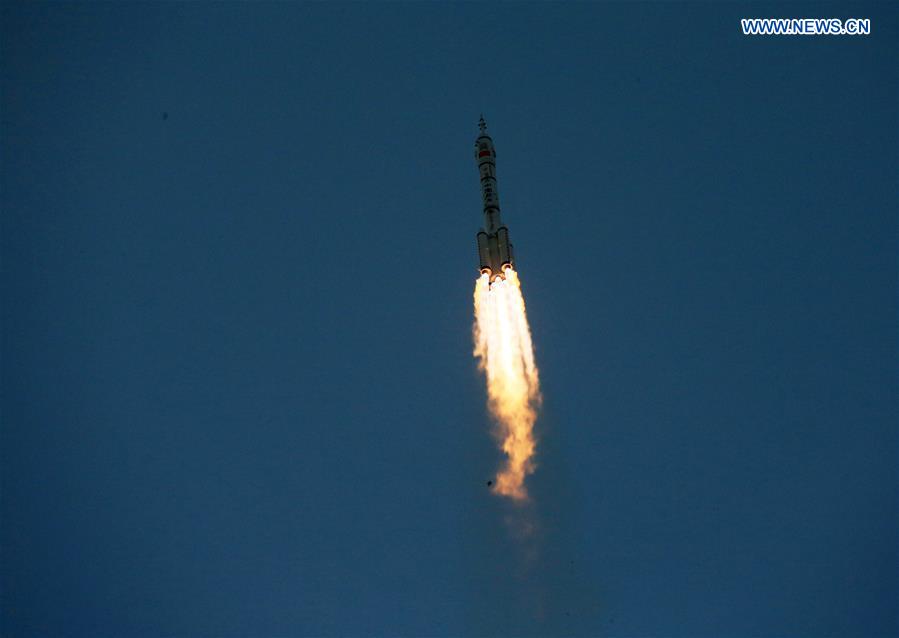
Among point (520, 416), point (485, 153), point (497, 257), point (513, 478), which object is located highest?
point (485, 153)

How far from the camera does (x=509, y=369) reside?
62.9 m

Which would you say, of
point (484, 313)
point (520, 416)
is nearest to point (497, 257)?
point (484, 313)

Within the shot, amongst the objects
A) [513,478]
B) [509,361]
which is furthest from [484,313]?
[513,478]

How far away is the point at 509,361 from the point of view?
6291cm

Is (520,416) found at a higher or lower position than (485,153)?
lower

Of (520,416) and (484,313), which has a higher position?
(484,313)

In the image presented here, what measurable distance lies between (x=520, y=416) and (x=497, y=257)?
512 inches

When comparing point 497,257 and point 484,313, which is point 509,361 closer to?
point 484,313

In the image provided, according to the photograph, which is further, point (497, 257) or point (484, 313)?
point (484, 313)

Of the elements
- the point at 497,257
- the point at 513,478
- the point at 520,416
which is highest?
the point at 497,257

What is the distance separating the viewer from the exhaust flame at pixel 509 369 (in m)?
61.7

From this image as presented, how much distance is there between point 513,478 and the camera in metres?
61.7

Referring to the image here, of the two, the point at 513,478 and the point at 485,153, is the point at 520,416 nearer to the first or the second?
the point at 513,478

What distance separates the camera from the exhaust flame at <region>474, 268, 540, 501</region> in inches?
2429
